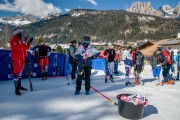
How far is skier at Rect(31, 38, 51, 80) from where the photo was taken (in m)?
11.9

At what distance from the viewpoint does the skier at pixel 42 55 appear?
39.0 ft

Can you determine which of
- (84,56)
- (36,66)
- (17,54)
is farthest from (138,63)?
(17,54)

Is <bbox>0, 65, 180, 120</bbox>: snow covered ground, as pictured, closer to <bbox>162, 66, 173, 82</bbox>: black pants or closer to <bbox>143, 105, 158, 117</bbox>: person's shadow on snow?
<bbox>143, 105, 158, 117</bbox>: person's shadow on snow

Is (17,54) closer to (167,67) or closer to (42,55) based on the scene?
(42,55)

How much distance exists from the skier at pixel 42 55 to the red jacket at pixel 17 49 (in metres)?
3.77

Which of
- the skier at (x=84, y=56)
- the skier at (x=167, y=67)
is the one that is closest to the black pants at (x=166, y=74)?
the skier at (x=167, y=67)

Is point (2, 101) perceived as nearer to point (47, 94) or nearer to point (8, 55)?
point (47, 94)

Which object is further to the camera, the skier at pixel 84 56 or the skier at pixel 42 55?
the skier at pixel 42 55

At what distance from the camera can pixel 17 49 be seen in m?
7.89

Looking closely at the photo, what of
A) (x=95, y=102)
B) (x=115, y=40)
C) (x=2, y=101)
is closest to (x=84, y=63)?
(x=95, y=102)

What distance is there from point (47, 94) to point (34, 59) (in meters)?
4.98

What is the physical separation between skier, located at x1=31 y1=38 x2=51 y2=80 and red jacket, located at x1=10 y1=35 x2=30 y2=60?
148 inches

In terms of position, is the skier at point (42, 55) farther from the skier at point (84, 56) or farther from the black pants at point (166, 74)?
the black pants at point (166, 74)

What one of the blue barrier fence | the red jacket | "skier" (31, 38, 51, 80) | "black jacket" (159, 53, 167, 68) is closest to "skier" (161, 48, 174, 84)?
"black jacket" (159, 53, 167, 68)
